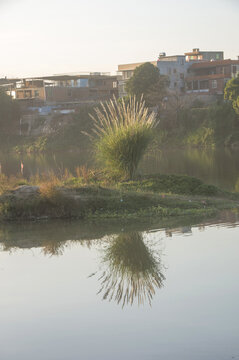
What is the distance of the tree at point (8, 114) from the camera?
57750mm

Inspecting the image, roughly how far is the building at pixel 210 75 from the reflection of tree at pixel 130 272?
47245 mm

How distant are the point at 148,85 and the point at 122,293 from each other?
4688cm

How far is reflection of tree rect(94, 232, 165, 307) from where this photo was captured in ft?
25.4

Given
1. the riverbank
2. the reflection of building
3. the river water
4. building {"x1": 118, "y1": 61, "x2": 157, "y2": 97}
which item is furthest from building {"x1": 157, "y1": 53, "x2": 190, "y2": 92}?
the river water

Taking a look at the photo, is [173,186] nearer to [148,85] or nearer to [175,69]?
[148,85]

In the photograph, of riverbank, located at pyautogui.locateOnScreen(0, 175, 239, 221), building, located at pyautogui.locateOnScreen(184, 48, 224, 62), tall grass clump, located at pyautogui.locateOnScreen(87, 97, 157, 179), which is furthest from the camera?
building, located at pyautogui.locateOnScreen(184, 48, 224, 62)

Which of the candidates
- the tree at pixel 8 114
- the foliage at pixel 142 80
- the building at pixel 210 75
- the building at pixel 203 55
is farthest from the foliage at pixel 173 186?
the building at pixel 203 55

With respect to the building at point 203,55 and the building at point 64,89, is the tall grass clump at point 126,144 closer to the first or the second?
the building at point 64,89

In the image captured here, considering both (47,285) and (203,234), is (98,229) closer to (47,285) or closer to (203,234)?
(203,234)

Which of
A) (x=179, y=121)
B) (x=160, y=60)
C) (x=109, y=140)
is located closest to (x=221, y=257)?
(x=109, y=140)

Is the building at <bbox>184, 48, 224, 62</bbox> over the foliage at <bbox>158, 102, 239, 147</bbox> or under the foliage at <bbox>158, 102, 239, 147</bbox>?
over

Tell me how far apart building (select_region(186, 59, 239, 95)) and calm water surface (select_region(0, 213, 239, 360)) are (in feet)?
153

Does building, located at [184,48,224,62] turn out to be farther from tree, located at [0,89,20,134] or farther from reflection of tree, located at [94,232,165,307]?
reflection of tree, located at [94,232,165,307]

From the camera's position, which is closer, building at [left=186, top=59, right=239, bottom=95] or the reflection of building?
building at [left=186, top=59, right=239, bottom=95]
